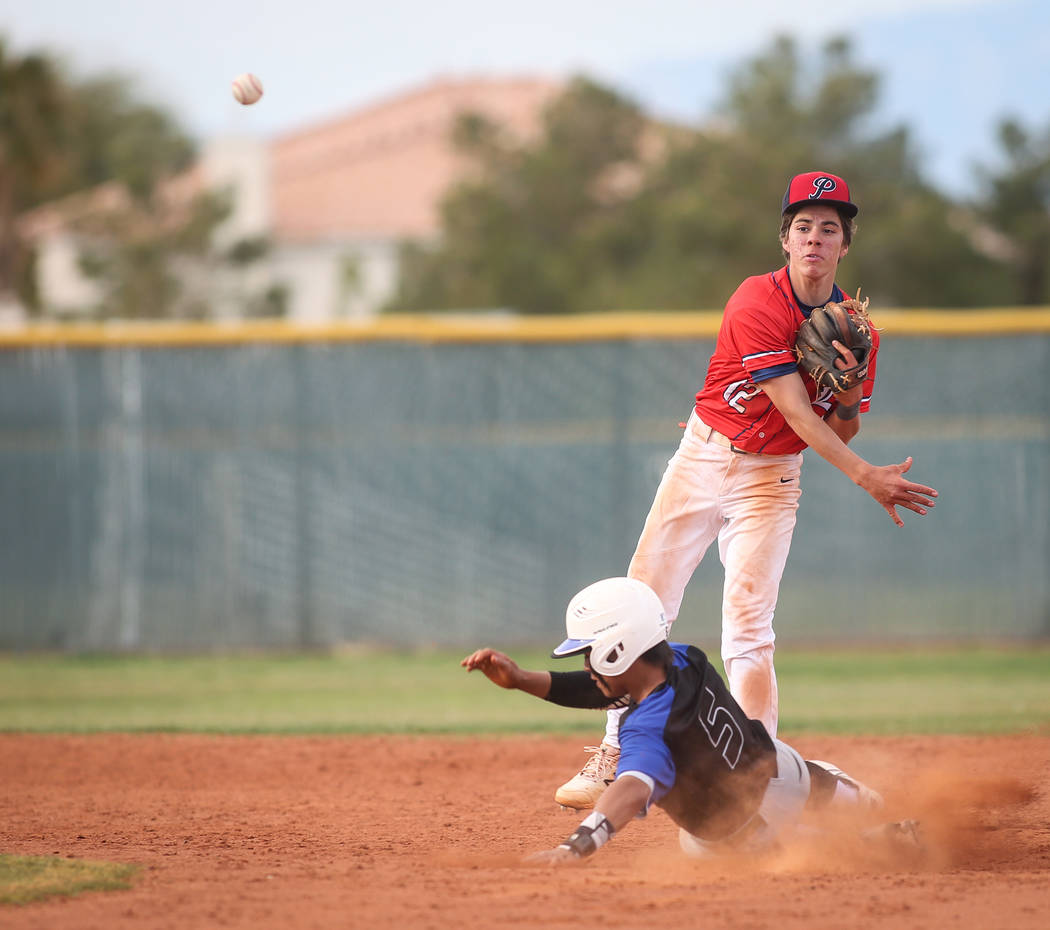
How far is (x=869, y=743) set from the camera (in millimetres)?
7762

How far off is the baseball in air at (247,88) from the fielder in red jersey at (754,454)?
12.6ft

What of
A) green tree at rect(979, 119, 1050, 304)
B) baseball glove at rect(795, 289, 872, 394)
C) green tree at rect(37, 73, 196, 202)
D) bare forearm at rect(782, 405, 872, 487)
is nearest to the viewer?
bare forearm at rect(782, 405, 872, 487)

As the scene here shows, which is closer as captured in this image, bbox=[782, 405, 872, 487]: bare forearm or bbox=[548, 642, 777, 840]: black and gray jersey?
bbox=[548, 642, 777, 840]: black and gray jersey

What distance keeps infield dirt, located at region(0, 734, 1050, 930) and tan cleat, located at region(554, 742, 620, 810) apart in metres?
0.22

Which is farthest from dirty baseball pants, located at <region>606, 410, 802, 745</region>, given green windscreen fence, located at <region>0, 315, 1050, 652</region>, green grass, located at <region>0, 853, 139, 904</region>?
green windscreen fence, located at <region>0, 315, 1050, 652</region>

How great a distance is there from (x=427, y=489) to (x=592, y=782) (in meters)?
7.19

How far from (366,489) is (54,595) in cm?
297

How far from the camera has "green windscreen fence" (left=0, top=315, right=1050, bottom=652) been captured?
40.6 ft

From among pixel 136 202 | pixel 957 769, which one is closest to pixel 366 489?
pixel 957 769

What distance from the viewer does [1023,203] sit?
80.9 feet

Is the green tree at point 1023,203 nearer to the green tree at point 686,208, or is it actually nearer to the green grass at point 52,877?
the green tree at point 686,208

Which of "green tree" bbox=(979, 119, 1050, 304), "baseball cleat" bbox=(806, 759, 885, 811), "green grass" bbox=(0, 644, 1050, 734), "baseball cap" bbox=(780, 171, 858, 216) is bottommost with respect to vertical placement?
"green grass" bbox=(0, 644, 1050, 734)

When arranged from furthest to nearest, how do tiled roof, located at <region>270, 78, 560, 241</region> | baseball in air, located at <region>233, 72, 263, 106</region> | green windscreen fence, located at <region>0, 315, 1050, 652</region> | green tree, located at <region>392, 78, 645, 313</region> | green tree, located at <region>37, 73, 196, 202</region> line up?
tiled roof, located at <region>270, 78, 560, 241</region>
green tree, located at <region>37, 73, 196, 202</region>
green tree, located at <region>392, 78, 645, 313</region>
green windscreen fence, located at <region>0, 315, 1050, 652</region>
baseball in air, located at <region>233, 72, 263, 106</region>

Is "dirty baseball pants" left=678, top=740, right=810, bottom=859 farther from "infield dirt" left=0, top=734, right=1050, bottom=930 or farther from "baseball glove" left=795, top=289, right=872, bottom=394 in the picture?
"baseball glove" left=795, top=289, right=872, bottom=394
